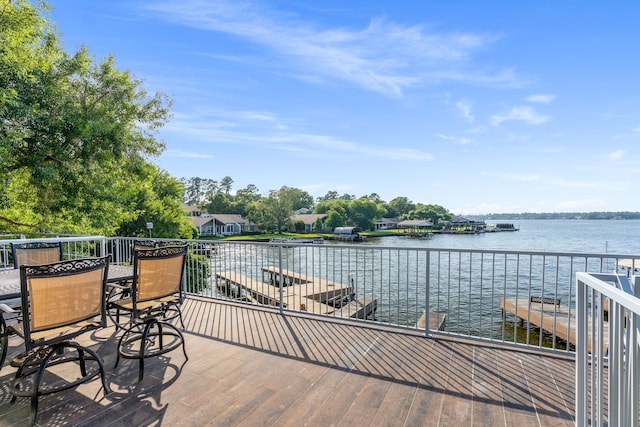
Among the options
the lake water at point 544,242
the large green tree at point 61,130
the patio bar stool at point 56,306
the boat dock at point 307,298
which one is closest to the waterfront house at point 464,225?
the lake water at point 544,242

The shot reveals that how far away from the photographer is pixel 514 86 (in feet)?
45.2

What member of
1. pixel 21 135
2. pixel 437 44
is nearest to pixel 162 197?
pixel 21 135

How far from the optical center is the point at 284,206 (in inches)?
2184

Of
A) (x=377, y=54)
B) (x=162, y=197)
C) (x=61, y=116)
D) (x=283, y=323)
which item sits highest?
(x=377, y=54)

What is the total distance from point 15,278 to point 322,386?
3.18 metres

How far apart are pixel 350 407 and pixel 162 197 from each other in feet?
83.0

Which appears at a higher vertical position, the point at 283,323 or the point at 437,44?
the point at 437,44

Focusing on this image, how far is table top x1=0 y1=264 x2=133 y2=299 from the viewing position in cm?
262

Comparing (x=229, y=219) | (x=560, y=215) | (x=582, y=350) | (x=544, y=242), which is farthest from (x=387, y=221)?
(x=560, y=215)

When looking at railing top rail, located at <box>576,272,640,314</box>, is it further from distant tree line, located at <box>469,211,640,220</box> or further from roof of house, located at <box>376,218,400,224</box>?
distant tree line, located at <box>469,211,640,220</box>

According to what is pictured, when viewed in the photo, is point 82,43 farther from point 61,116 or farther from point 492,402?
point 492,402

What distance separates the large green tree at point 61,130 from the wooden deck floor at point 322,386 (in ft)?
25.5

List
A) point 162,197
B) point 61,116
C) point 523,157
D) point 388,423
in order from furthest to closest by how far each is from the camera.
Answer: point 162,197 → point 523,157 → point 61,116 → point 388,423

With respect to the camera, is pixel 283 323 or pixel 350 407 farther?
pixel 283 323
